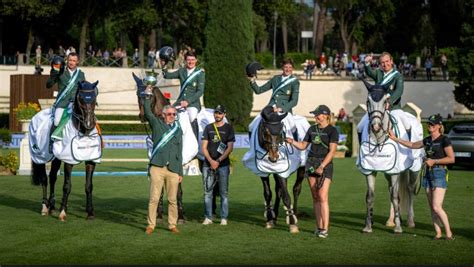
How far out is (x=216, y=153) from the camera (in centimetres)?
1727

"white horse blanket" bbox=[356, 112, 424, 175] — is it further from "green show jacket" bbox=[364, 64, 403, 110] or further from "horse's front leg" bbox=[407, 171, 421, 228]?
"horse's front leg" bbox=[407, 171, 421, 228]

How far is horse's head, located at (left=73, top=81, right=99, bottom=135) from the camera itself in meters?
17.1

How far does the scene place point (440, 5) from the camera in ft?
242

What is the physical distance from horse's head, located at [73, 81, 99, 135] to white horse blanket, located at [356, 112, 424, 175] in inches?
180

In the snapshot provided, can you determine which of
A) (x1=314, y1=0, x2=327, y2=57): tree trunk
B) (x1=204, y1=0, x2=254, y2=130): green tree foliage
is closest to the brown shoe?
(x1=204, y1=0, x2=254, y2=130): green tree foliage

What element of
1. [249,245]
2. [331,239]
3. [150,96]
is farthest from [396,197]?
[150,96]

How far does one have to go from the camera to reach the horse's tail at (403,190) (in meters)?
17.3

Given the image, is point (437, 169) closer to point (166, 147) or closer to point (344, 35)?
point (166, 147)

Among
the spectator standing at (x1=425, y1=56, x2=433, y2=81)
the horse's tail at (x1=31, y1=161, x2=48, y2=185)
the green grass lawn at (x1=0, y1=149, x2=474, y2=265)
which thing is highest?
the spectator standing at (x1=425, y1=56, x2=433, y2=81)

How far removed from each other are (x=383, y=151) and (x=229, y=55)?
3689cm

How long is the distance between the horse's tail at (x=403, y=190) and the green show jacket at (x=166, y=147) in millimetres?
3952

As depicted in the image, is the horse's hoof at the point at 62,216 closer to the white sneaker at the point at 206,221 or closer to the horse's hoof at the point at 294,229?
the white sneaker at the point at 206,221

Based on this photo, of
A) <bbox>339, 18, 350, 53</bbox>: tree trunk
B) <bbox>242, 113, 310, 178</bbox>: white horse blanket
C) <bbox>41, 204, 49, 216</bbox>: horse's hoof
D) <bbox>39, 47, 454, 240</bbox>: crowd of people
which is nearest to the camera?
<bbox>39, 47, 454, 240</bbox>: crowd of people

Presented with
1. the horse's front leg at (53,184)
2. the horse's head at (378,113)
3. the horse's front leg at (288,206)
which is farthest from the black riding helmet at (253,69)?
the horse's front leg at (53,184)
